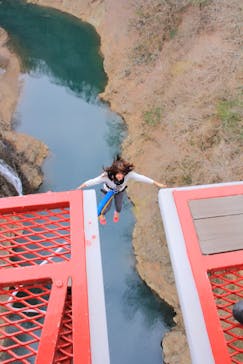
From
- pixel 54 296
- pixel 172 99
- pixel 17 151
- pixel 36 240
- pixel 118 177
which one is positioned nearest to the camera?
pixel 54 296

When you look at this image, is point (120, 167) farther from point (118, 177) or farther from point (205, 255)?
point (205, 255)

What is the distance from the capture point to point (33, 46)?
2584 centimetres

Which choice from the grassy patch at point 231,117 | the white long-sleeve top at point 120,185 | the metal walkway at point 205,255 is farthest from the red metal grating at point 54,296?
the grassy patch at point 231,117

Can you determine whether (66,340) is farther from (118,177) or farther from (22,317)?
(118,177)

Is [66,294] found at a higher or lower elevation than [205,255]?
lower

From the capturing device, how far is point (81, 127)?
19578 millimetres

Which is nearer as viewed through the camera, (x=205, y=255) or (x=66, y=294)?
(x=66, y=294)

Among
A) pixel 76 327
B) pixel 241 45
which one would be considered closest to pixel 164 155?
pixel 241 45

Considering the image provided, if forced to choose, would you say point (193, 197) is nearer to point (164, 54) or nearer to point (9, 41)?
point (164, 54)

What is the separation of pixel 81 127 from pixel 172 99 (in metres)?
4.65

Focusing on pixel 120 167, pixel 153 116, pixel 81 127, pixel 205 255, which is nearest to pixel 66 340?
pixel 205 255

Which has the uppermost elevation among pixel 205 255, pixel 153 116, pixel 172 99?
pixel 172 99

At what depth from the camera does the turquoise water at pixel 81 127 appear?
41.3 ft

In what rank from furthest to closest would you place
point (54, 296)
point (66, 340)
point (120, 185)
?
1. point (120, 185)
2. point (54, 296)
3. point (66, 340)
